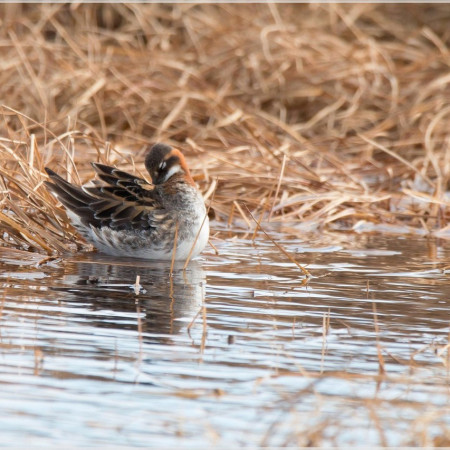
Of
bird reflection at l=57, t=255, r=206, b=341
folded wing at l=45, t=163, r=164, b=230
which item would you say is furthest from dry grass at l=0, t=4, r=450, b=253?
bird reflection at l=57, t=255, r=206, b=341

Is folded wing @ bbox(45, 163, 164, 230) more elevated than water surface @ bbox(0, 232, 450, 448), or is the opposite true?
folded wing @ bbox(45, 163, 164, 230)

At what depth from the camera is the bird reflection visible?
5344mm

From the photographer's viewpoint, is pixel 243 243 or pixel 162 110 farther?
Answer: pixel 162 110

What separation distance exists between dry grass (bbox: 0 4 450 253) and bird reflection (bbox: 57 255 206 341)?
0.57 meters

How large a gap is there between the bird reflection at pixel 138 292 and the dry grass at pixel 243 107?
573 millimetres

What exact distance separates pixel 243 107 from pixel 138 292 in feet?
24.6

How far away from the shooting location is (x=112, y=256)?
7469 millimetres

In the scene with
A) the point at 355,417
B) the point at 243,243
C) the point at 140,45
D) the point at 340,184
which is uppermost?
the point at 140,45

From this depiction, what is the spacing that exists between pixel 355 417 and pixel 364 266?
360 centimetres

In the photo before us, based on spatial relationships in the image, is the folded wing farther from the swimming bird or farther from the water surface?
the water surface

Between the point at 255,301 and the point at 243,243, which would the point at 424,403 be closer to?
the point at 255,301

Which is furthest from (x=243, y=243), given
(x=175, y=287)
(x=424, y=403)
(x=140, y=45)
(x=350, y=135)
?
(x=140, y=45)

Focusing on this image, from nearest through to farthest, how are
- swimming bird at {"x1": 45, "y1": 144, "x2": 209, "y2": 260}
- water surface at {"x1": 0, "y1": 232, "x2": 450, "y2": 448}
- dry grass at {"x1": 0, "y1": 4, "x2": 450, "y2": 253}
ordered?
water surface at {"x1": 0, "y1": 232, "x2": 450, "y2": 448}, swimming bird at {"x1": 45, "y1": 144, "x2": 209, "y2": 260}, dry grass at {"x1": 0, "y1": 4, "x2": 450, "y2": 253}

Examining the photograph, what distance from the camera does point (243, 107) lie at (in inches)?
525
